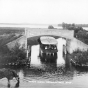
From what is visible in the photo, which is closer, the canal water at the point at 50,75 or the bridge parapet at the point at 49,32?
the canal water at the point at 50,75

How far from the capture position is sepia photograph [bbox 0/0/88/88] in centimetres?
258

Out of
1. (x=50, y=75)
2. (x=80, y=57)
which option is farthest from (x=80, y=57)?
(x=50, y=75)

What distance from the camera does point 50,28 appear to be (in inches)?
108

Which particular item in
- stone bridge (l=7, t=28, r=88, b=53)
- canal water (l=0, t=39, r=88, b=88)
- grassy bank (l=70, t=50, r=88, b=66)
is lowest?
canal water (l=0, t=39, r=88, b=88)

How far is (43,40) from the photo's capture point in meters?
2.90

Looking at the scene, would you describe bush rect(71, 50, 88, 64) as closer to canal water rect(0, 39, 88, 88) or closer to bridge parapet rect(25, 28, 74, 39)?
canal water rect(0, 39, 88, 88)

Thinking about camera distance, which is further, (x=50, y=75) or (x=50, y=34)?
(x=50, y=34)

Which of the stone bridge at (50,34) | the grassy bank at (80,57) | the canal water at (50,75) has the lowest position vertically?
the canal water at (50,75)

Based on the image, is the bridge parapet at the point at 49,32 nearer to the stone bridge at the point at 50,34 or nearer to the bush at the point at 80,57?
the stone bridge at the point at 50,34

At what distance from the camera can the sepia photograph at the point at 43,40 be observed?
2.58 metres

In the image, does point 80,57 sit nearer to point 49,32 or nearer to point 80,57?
point 80,57

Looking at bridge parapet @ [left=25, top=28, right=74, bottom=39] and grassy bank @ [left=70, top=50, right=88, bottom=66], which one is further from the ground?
bridge parapet @ [left=25, top=28, right=74, bottom=39]
